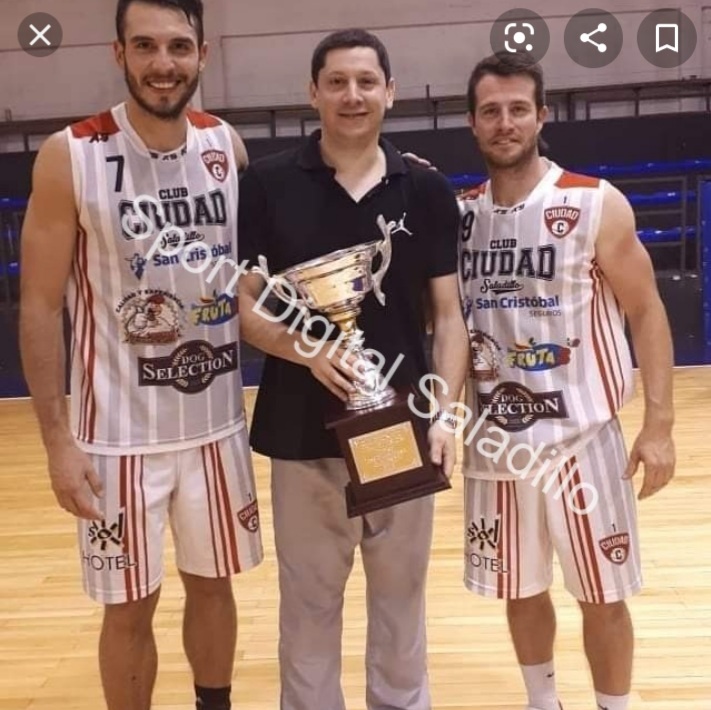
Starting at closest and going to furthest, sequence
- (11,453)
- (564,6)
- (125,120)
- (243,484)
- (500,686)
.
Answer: (125,120) → (243,484) → (500,686) → (11,453) → (564,6)

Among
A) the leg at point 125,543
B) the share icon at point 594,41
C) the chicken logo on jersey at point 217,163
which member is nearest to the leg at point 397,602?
the leg at point 125,543

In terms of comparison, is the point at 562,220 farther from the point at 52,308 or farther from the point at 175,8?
the point at 52,308

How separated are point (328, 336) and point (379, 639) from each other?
687mm

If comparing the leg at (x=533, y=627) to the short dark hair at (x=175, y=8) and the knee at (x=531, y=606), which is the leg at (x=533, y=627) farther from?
the short dark hair at (x=175, y=8)

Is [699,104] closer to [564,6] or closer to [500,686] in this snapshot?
[564,6]

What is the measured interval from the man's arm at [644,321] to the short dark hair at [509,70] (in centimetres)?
27

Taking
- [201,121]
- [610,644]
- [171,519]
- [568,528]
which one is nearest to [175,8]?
[201,121]

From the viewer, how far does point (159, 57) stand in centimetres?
177

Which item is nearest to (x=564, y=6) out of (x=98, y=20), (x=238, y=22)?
(x=238, y=22)

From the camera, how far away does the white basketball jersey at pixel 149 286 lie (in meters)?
1.84

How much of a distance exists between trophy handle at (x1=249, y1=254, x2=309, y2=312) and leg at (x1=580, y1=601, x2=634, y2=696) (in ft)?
3.10

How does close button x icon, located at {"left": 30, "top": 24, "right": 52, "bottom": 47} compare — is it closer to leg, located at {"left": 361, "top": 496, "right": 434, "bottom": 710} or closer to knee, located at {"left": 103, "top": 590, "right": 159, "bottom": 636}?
knee, located at {"left": 103, "top": 590, "right": 159, "bottom": 636}

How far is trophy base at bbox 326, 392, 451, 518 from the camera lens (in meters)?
1.74

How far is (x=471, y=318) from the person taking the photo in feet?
6.51
